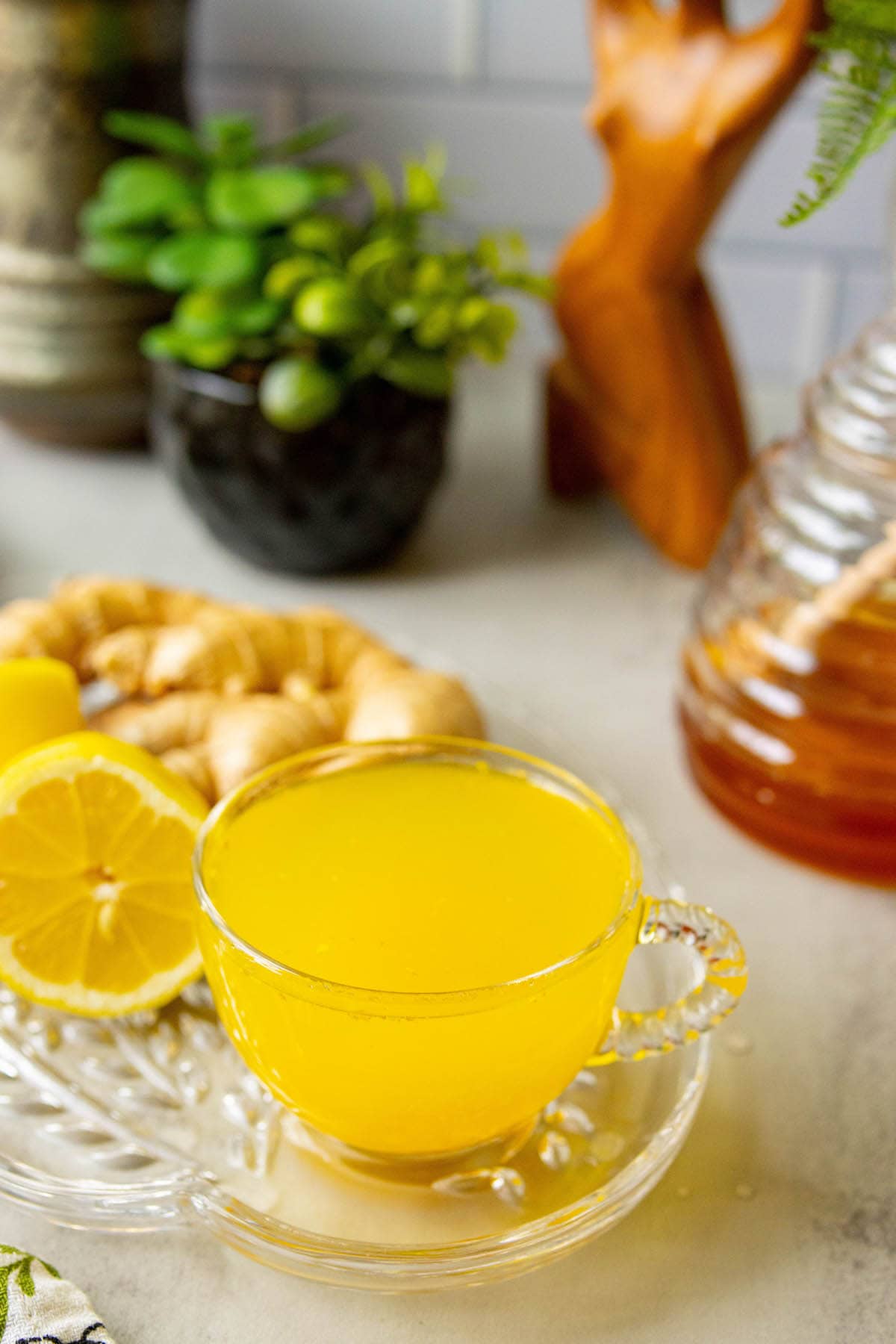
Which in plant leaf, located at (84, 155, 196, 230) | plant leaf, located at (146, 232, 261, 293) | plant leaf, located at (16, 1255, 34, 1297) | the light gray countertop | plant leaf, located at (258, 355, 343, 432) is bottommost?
the light gray countertop

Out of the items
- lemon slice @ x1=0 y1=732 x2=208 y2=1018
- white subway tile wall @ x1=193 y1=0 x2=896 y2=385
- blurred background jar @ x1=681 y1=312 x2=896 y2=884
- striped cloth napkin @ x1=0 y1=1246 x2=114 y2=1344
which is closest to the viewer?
striped cloth napkin @ x1=0 y1=1246 x2=114 y2=1344

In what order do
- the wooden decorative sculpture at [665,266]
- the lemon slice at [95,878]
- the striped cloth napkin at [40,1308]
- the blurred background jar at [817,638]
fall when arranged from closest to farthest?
the striped cloth napkin at [40,1308], the lemon slice at [95,878], the blurred background jar at [817,638], the wooden decorative sculpture at [665,266]

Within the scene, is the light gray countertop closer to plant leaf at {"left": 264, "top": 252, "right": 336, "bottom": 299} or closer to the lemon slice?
the lemon slice

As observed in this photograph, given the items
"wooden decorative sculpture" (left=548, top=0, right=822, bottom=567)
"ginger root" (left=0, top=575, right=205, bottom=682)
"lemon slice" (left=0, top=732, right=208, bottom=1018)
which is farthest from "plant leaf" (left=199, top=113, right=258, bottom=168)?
"lemon slice" (left=0, top=732, right=208, bottom=1018)

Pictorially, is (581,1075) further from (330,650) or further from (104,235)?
(104,235)

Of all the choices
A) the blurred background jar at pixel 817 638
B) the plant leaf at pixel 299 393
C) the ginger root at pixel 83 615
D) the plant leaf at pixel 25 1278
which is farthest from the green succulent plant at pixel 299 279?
the plant leaf at pixel 25 1278

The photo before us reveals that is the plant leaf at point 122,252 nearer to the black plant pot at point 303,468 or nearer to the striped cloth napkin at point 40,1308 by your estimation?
the black plant pot at point 303,468

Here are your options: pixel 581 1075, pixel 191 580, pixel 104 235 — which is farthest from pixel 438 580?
pixel 581 1075

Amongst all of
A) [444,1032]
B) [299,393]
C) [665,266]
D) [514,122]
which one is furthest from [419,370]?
[444,1032]
